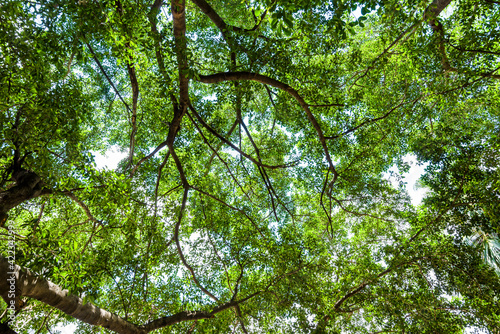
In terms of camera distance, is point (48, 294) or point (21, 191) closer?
point (48, 294)

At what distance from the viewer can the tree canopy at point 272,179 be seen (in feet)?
13.9

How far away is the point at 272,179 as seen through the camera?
874cm

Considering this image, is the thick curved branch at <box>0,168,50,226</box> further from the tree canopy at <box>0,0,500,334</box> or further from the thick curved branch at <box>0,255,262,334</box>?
the thick curved branch at <box>0,255,262,334</box>

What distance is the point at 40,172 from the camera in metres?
3.68

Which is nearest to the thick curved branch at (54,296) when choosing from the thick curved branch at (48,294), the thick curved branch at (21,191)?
the thick curved branch at (48,294)

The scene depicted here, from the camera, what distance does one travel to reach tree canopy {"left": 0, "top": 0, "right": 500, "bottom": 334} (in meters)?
4.22

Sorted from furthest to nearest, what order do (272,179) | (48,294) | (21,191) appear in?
(272,179) < (21,191) < (48,294)

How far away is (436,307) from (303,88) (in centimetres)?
549

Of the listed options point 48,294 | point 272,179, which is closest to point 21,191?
point 48,294

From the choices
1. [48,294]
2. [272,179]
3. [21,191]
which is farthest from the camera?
[272,179]

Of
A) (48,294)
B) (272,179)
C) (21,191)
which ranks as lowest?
(48,294)

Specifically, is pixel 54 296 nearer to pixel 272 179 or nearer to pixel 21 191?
pixel 21 191

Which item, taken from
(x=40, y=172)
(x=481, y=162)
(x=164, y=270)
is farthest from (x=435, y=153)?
(x=40, y=172)

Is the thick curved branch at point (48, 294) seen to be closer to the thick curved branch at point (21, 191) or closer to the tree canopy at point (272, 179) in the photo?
the tree canopy at point (272, 179)
